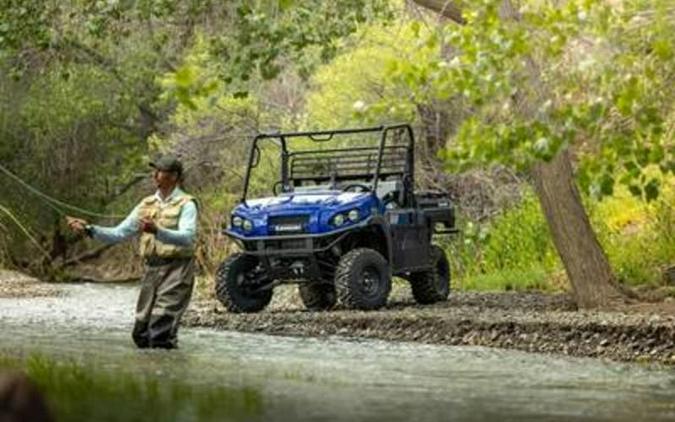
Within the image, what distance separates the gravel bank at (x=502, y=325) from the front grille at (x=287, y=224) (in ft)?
3.16

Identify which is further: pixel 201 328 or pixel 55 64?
pixel 55 64

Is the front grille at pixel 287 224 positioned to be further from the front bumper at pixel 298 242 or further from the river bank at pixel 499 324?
the river bank at pixel 499 324

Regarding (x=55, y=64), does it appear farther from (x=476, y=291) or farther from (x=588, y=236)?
(x=588, y=236)

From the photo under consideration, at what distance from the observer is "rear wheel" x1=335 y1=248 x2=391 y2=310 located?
18562 millimetres

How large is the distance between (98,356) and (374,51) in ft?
53.2

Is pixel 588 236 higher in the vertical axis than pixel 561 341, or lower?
higher

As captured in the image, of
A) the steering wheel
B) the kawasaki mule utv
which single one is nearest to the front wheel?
the kawasaki mule utv

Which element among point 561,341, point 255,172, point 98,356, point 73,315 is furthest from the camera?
point 255,172

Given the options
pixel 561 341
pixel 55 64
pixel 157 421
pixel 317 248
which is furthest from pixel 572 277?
pixel 55 64

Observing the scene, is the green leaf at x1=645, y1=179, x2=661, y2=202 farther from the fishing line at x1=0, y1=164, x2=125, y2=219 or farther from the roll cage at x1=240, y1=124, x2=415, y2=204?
the fishing line at x1=0, y1=164, x2=125, y2=219

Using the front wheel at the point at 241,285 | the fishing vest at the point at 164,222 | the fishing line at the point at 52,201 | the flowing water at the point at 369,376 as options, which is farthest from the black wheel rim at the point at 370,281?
the fishing vest at the point at 164,222

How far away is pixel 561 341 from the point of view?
580 inches

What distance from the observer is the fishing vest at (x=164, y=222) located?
13.4m

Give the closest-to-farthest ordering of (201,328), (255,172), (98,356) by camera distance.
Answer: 1. (98,356)
2. (201,328)
3. (255,172)
